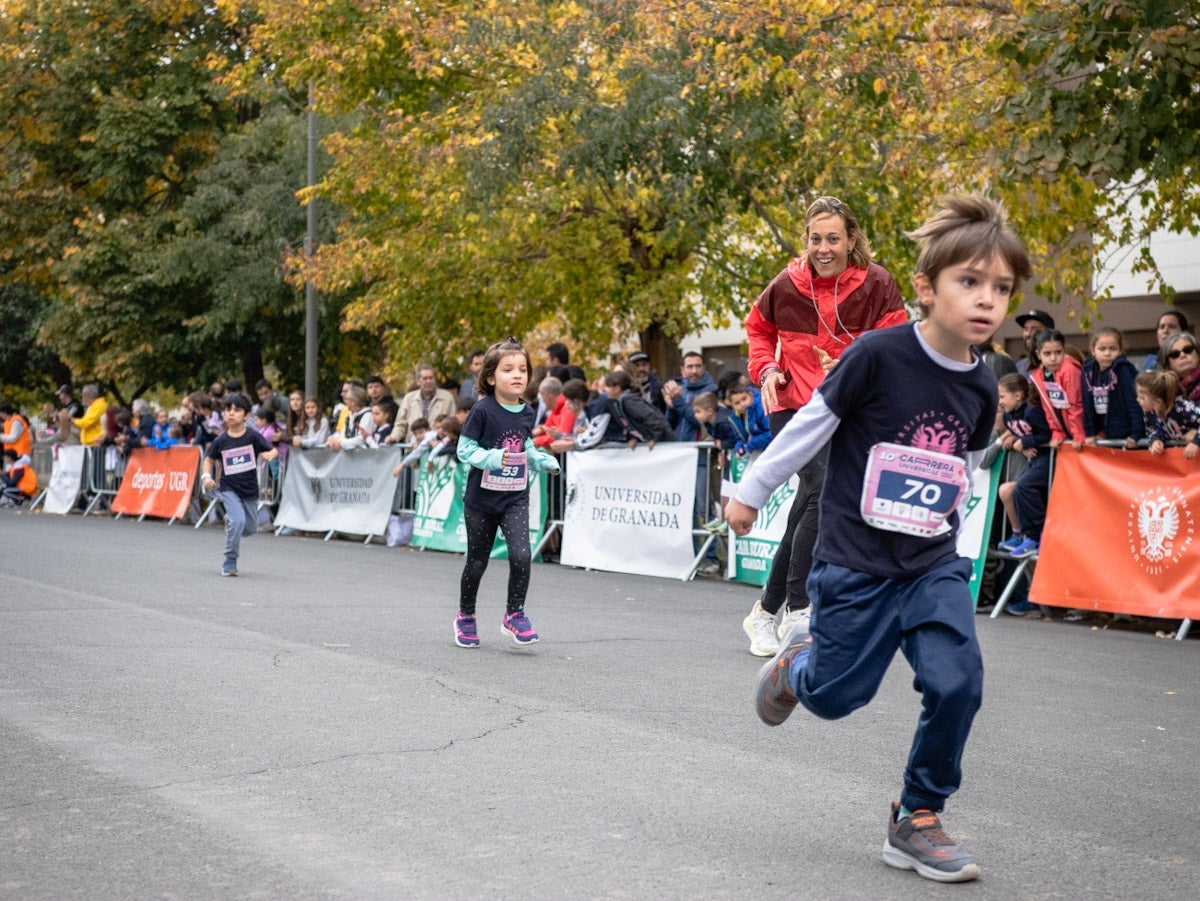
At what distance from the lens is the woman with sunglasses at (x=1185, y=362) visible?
433 inches

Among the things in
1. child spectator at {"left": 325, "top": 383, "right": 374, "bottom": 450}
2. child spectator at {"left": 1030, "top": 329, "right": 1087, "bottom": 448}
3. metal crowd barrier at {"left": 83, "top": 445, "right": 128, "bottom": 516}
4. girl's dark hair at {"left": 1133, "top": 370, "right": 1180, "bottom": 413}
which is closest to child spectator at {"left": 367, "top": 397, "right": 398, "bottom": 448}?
child spectator at {"left": 325, "top": 383, "right": 374, "bottom": 450}

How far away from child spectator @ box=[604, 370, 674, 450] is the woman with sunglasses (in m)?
5.08

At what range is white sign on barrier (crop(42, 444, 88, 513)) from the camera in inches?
1070

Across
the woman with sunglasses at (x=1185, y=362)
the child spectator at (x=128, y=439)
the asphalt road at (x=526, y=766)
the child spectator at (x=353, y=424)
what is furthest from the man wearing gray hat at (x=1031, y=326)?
the child spectator at (x=128, y=439)

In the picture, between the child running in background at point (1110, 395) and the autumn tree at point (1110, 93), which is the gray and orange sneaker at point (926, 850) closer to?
the child running in background at point (1110, 395)

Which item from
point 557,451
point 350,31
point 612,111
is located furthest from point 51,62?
point 557,451

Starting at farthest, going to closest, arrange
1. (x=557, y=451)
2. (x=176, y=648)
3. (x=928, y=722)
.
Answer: (x=557, y=451) → (x=176, y=648) → (x=928, y=722)

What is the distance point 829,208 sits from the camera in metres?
7.28

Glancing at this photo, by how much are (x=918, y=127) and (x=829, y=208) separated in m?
9.31

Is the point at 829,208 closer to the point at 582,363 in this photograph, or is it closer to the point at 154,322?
the point at 582,363

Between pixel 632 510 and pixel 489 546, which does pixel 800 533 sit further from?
pixel 632 510

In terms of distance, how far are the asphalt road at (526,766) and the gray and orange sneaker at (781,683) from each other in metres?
0.33

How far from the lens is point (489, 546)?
30.2ft

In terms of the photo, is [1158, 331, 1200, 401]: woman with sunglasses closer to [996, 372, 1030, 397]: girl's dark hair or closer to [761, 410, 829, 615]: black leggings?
[996, 372, 1030, 397]: girl's dark hair
